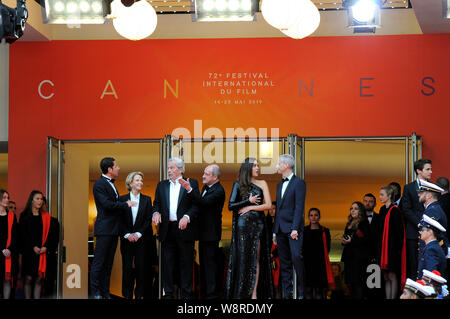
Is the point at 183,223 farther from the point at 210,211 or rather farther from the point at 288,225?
the point at 288,225

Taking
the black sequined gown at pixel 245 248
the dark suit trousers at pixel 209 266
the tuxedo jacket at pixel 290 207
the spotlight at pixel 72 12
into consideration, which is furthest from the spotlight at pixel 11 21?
the tuxedo jacket at pixel 290 207

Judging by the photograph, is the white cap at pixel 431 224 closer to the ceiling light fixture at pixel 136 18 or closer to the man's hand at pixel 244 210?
the man's hand at pixel 244 210

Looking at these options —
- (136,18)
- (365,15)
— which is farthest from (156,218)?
(365,15)

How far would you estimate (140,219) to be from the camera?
346 inches

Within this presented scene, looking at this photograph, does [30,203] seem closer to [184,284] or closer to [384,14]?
[184,284]

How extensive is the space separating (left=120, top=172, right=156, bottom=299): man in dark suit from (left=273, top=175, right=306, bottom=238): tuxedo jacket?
1317mm

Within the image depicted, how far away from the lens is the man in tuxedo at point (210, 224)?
8.31 metres

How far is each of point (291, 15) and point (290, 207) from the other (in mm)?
1762

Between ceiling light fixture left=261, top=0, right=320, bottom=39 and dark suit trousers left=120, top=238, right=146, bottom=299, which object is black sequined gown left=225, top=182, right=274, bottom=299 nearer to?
dark suit trousers left=120, top=238, right=146, bottom=299

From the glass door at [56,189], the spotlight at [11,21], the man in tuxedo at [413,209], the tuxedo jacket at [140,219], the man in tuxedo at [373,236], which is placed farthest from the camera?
the glass door at [56,189]

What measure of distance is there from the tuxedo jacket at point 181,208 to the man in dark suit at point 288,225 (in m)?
0.77

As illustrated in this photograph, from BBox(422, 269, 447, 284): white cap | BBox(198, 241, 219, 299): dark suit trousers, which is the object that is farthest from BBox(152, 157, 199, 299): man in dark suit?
BBox(422, 269, 447, 284): white cap

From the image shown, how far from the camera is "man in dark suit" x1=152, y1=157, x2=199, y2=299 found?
8.34 m

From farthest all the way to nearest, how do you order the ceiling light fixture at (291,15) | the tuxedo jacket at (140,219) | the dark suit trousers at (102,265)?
the tuxedo jacket at (140,219) < the dark suit trousers at (102,265) < the ceiling light fixture at (291,15)
